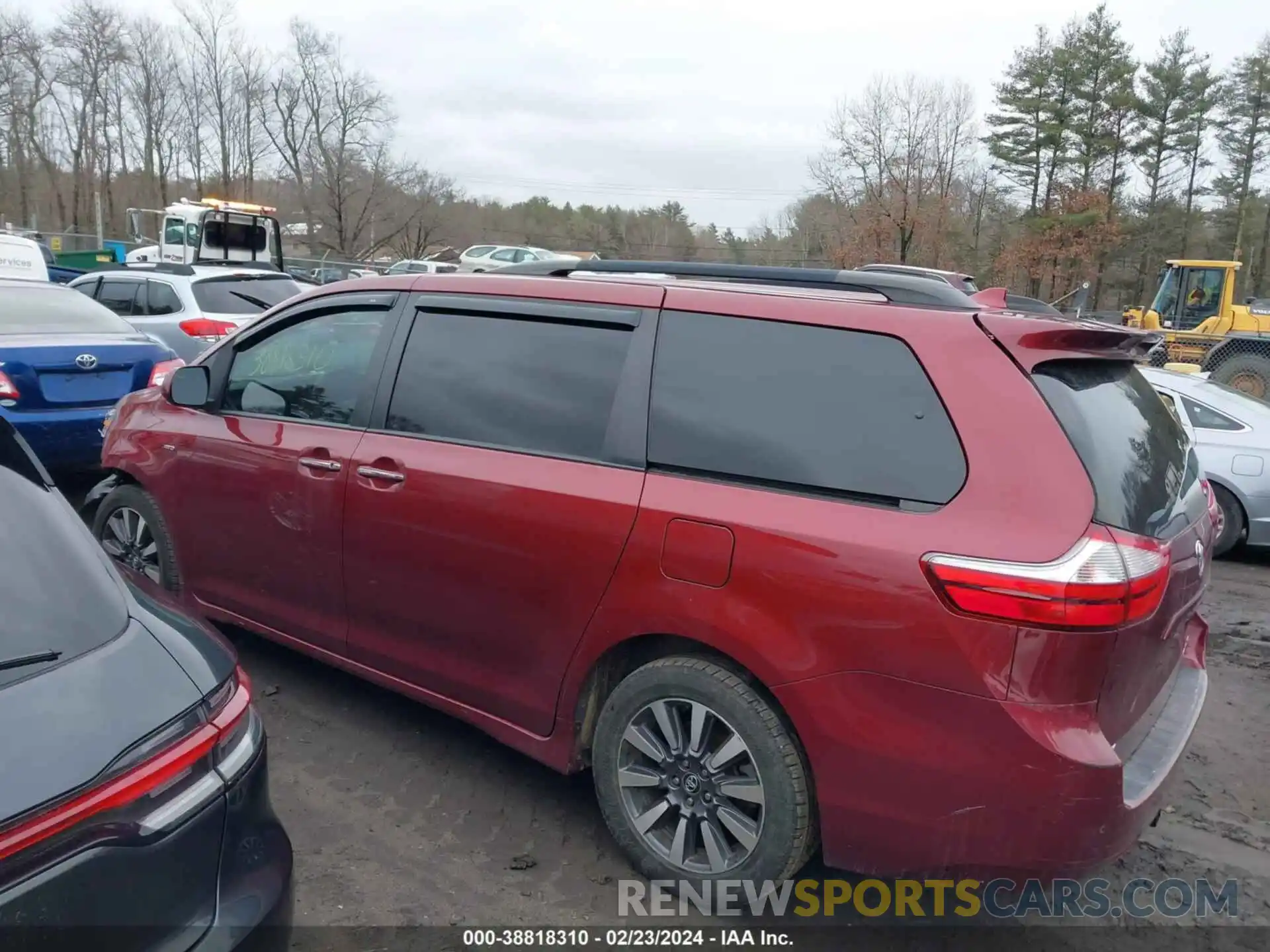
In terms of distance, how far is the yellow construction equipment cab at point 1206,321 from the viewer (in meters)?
14.6

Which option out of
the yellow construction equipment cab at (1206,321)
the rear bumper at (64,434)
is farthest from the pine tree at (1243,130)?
the rear bumper at (64,434)

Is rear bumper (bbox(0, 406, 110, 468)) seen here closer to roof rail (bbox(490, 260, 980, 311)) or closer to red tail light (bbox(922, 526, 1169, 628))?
roof rail (bbox(490, 260, 980, 311))

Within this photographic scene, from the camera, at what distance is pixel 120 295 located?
11.3 m

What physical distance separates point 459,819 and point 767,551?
160 cm

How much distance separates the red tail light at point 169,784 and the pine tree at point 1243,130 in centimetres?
4997

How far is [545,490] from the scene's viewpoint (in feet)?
10.1

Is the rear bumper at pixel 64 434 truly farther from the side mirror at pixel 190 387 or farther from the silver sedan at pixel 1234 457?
the silver sedan at pixel 1234 457

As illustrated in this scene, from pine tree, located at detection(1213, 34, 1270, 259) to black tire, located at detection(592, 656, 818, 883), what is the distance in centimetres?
4887

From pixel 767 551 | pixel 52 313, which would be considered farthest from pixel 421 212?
pixel 767 551

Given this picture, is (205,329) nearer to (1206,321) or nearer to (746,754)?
(746,754)

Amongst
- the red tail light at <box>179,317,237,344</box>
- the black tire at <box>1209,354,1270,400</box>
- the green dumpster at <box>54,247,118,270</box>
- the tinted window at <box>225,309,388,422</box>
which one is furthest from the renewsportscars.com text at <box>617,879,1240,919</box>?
the green dumpster at <box>54,247,118,270</box>

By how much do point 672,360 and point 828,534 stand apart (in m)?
0.80

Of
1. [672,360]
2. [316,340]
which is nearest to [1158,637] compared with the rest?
[672,360]

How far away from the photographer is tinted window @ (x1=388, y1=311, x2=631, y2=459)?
3.15 metres
